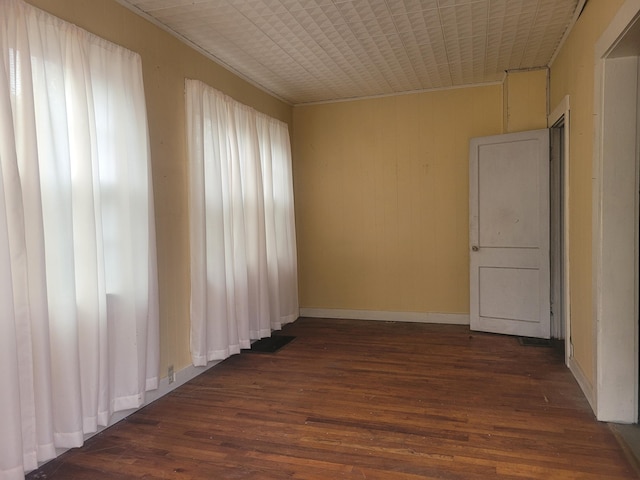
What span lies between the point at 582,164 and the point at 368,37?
1.93 m

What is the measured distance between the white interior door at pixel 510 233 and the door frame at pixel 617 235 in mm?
1845

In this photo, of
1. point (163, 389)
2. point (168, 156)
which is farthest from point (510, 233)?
point (163, 389)

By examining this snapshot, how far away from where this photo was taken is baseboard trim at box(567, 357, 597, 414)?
2848 millimetres

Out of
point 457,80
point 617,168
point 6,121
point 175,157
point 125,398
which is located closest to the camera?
point 6,121

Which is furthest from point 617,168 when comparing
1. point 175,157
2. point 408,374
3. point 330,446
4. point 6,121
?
point 6,121

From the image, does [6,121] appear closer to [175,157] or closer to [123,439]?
[175,157]

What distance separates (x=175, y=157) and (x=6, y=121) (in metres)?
1.48

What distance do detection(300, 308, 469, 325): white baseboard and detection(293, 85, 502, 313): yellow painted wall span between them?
0.06 meters

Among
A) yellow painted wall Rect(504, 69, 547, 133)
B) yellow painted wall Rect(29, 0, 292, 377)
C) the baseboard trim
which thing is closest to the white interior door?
yellow painted wall Rect(504, 69, 547, 133)

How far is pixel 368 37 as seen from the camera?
11.9ft

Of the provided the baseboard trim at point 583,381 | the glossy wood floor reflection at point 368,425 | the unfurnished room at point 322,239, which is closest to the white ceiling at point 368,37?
the unfurnished room at point 322,239

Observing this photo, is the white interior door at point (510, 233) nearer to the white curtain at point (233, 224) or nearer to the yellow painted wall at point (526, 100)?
the yellow painted wall at point (526, 100)

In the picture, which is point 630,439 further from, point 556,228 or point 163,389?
point 163,389

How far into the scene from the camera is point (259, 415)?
2.92 m
